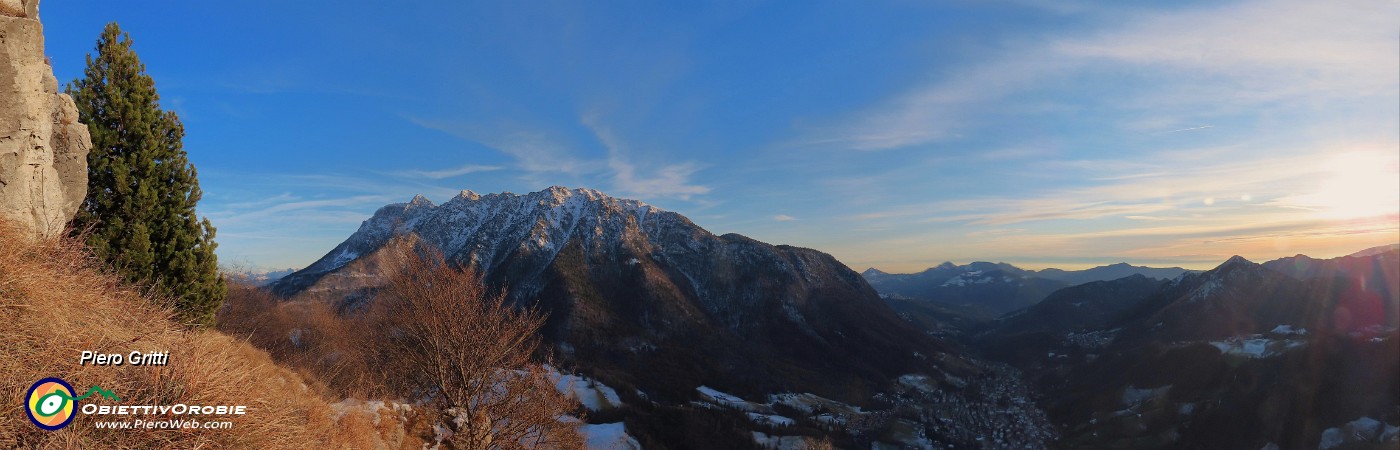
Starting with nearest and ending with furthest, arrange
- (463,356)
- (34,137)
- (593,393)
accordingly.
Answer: (34,137), (463,356), (593,393)

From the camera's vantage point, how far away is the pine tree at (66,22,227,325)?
19.5 meters

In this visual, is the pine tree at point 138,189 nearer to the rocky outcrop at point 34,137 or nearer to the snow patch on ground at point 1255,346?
the rocky outcrop at point 34,137

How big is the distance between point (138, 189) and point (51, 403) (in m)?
17.6

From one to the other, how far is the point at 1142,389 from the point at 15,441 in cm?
21982

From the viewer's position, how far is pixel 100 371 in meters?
9.95

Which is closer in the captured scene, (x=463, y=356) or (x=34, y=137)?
(x=34, y=137)

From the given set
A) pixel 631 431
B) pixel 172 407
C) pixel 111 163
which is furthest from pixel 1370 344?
pixel 111 163

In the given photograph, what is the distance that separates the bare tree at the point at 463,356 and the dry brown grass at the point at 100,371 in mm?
12718

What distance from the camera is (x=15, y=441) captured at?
312 inches

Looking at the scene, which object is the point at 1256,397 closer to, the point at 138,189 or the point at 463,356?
the point at 463,356

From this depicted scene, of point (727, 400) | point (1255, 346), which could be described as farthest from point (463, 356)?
point (1255, 346)

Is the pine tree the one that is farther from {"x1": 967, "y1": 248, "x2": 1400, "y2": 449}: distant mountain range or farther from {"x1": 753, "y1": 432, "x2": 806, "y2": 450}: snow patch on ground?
{"x1": 967, "y1": 248, "x2": 1400, "y2": 449}: distant mountain range

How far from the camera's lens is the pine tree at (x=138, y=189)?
1948cm

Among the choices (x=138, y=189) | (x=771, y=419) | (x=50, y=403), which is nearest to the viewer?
(x=50, y=403)
